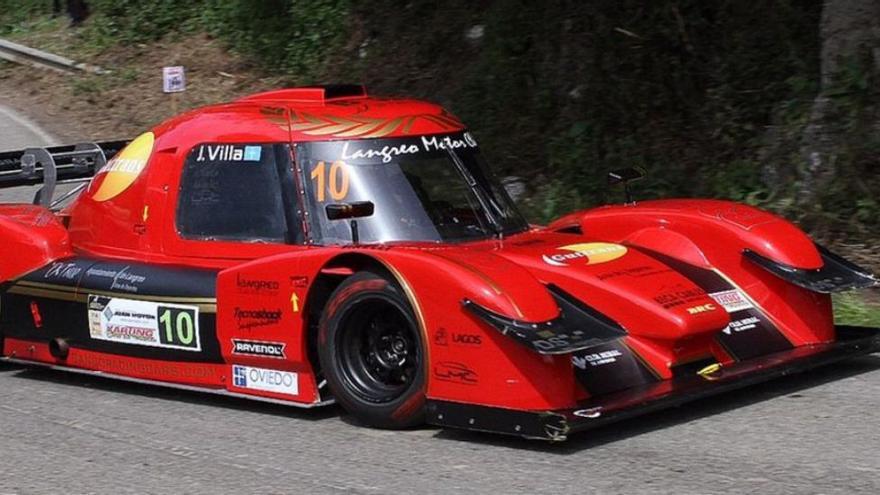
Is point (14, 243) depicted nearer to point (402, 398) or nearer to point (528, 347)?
point (402, 398)

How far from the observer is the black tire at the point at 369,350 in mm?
6625

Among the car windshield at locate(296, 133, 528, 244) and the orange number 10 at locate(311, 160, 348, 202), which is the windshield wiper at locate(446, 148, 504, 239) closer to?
the car windshield at locate(296, 133, 528, 244)

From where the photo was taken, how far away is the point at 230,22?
21.5m

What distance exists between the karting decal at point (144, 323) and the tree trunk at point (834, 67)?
5.67m

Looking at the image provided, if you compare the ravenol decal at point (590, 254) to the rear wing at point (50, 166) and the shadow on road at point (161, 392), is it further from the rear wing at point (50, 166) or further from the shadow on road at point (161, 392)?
the rear wing at point (50, 166)

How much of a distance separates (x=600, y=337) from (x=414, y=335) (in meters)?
0.88

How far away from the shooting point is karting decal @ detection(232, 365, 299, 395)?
703cm

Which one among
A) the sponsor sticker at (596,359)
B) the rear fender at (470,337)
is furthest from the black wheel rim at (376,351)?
the sponsor sticker at (596,359)

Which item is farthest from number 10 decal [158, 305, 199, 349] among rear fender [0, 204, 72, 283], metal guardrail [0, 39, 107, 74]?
metal guardrail [0, 39, 107, 74]

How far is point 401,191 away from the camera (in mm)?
7293

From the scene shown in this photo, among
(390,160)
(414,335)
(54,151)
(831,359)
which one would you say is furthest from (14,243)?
(831,359)

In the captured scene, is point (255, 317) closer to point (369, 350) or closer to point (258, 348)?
point (258, 348)

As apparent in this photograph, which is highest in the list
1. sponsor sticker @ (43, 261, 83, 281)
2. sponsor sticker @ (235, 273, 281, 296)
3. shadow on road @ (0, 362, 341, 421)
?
sponsor sticker @ (235, 273, 281, 296)

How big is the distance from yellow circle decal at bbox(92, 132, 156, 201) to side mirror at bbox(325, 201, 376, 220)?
5.77ft
